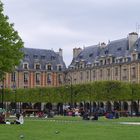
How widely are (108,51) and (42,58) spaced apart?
67.5ft

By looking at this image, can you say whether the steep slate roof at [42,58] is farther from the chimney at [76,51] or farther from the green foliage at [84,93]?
the green foliage at [84,93]

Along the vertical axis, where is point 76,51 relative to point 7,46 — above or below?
above

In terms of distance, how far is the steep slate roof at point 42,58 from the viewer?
120188 millimetres

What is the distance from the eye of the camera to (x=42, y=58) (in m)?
122

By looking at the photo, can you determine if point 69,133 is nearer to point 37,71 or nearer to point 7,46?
point 7,46

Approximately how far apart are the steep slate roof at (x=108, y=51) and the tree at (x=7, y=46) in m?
52.0

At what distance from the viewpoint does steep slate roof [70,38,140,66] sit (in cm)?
10304

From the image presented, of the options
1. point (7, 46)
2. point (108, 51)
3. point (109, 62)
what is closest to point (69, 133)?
point (7, 46)

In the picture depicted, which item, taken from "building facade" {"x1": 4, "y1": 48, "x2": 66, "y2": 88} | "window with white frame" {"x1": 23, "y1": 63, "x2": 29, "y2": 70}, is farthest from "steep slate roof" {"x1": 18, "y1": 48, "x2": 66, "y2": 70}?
"window with white frame" {"x1": 23, "y1": 63, "x2": 29, "y2": 70}

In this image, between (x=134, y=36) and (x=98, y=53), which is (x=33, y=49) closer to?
(x=98, y=53)

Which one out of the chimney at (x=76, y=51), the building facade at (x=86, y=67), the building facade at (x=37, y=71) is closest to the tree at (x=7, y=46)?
the building facade at (x=86, y=67)

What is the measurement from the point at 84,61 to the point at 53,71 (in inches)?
437

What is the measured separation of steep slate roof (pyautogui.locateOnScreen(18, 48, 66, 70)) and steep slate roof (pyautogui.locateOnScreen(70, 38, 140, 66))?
15.8ft

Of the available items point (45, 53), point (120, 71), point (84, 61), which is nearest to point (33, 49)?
point (45, 53)
